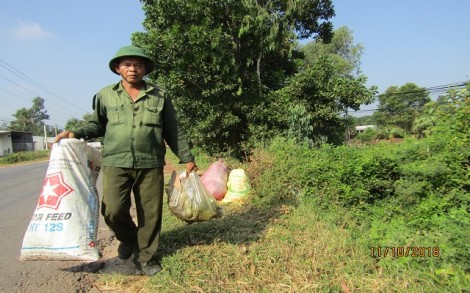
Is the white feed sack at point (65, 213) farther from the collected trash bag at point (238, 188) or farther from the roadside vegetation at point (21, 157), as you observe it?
the roadside vegetation at point (21, 157)

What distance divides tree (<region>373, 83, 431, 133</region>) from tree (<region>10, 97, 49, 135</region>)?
216 ft

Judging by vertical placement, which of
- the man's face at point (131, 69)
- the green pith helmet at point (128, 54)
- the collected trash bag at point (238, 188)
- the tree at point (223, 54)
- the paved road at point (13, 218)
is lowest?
the paved road at point (13, 218)

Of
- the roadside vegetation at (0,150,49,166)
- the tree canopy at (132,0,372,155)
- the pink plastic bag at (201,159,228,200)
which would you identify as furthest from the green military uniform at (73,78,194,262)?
the roadside vegetation at (0,150,49,166)

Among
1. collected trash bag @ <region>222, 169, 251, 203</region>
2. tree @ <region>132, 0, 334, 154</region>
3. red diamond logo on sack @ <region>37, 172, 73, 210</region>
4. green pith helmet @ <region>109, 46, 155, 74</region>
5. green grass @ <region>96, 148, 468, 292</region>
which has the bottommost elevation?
green grass @ <region>96, 148, 468, 292</region>

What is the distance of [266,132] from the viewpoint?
9.02 meters

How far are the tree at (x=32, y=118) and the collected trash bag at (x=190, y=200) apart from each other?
77.7 meters

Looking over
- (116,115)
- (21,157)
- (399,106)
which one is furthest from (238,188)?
(399,106)

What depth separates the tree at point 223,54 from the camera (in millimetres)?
8633

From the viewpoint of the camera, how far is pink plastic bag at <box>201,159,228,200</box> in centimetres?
618

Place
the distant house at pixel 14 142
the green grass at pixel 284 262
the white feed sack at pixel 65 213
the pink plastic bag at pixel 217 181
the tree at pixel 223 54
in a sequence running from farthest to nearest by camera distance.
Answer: the distant house at pixel 14 142, the tree at pixel 223 54, the pink plastic bag at pixel 217 181, the white feed sack at pixel 65 213, the green grass at pixel 284 262

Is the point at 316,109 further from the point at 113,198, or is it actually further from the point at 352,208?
the point at 113,198

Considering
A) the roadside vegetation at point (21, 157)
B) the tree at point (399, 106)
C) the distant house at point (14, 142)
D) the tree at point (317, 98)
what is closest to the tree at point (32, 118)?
the distant house at point (14, 142)
